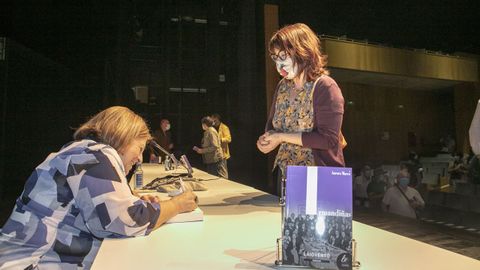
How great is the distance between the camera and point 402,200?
4516 millimetres

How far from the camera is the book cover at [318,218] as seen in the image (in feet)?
2.10

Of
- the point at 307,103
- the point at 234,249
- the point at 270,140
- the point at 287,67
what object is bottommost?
the point at 234,249

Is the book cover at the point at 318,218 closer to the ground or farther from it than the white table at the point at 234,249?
farther from it

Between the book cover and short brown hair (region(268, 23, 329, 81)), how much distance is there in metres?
0.53

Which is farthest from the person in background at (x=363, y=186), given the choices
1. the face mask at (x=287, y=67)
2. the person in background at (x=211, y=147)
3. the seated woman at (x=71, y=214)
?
the seated woman at (x=71, y=214)

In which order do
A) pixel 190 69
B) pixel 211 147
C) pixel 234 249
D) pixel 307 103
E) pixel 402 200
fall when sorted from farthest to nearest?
1. pixel 190 69
2. pixel 211 147
3. pixel 402 200
4. pixel 307 103
5. pixel 234 249

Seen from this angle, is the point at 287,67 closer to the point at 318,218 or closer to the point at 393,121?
the point at 318,218

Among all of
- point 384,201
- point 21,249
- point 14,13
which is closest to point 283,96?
point 21,249

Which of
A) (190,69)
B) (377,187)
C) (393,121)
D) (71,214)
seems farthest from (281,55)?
(190,69)

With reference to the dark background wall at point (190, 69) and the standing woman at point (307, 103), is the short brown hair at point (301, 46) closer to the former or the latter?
the standing woman at point (307, 103)

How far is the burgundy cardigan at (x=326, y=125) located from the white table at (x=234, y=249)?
0.22 metres

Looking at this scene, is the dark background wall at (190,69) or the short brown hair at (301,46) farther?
the dark background wall at (190,69)

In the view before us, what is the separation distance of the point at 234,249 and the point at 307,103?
21.5 inches

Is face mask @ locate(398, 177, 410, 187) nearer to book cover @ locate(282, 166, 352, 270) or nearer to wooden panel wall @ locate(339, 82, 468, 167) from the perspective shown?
wooden panel wall @ locate(339, 82, 468, 167)
